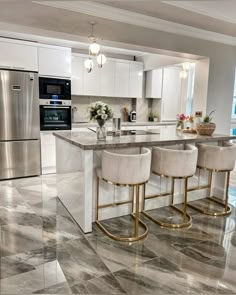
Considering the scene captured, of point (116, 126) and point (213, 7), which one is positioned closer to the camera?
point (213, 7)

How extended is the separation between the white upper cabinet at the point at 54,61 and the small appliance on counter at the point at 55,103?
134mm

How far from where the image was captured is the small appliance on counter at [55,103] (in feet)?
15.8

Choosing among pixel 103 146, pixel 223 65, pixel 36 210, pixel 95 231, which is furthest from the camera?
pixel 223 65

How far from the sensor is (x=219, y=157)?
3236mm

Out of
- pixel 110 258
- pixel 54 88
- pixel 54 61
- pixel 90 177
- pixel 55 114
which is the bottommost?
pixel 110 258

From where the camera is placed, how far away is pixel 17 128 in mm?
4559

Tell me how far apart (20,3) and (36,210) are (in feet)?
8.27

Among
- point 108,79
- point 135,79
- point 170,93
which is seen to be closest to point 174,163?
point 108,79

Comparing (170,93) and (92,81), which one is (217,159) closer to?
(92,81)

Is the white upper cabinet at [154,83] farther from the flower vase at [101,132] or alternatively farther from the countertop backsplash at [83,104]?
the flower vase at [101,132]

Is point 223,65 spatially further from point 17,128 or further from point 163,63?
point 17,128

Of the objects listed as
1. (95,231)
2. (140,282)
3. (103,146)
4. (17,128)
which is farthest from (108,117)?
(17,128)

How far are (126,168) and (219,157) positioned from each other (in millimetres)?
1450

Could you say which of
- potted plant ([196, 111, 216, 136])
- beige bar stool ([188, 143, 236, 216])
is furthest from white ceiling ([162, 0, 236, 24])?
beige bar stool ([188, 143, 236, 216])
